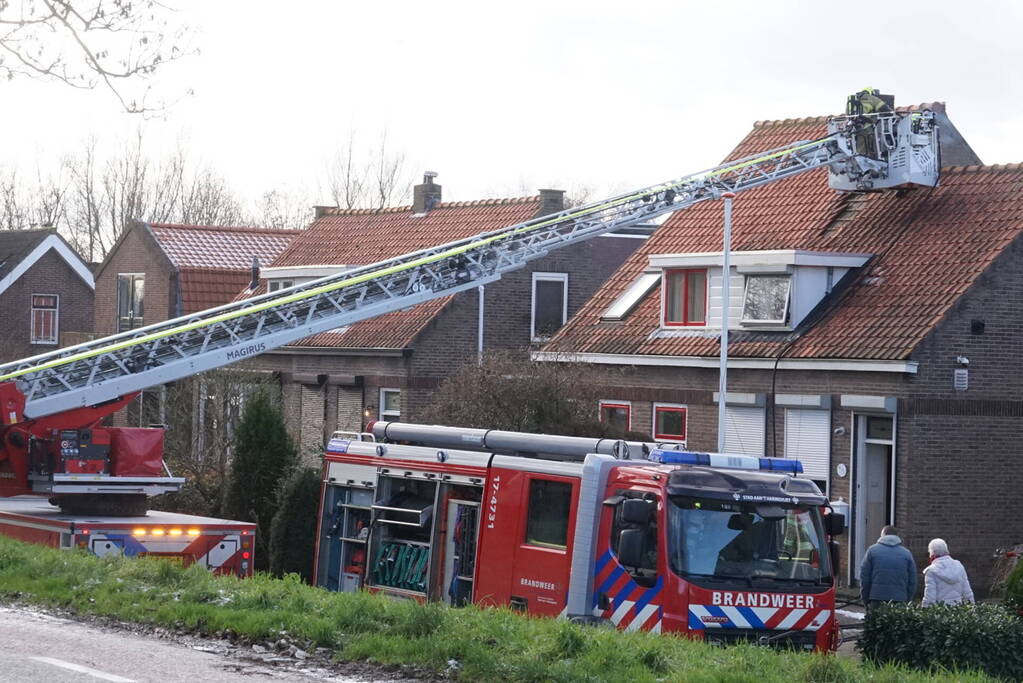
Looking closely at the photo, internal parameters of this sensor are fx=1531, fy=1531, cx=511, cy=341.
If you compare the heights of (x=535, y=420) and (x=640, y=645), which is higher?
(x=535, y=420)

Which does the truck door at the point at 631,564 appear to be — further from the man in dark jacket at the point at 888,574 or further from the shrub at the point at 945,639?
the man in dark jacket at the point at 888,574

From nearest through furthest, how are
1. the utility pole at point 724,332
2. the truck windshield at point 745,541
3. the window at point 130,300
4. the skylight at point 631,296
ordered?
the truck windshield at point 745,541, the utility pole at point 724,332, the skylight at point 631,296, the window at point 130,300

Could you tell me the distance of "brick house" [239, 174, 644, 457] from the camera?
117 feet

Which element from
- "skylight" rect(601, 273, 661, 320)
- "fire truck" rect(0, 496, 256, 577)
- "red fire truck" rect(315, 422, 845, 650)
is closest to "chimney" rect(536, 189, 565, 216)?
"skylight" rect(601, 273, 661, 320)

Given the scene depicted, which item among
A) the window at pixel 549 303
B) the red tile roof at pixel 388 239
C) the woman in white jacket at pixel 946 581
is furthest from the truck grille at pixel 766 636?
the window at pixel 549 303

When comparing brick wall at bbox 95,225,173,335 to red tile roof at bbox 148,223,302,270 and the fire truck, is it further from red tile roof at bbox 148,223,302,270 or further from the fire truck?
the fire truck

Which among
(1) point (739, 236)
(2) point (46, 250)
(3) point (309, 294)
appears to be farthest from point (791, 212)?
(2) point (46, 250)

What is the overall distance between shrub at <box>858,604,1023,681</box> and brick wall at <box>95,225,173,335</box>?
34.4 metres

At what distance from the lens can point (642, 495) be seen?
14.0 metres

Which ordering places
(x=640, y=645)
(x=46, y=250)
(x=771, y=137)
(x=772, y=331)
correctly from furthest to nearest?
(x=46, y=250), (x=771, y=137), (x=772, y=331), (x=640, y=645)

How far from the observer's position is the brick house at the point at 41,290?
57.1 metres

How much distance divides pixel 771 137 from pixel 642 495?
20.2 meters

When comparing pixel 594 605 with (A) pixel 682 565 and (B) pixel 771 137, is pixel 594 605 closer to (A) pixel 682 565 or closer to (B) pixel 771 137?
(A) pixel 682 565

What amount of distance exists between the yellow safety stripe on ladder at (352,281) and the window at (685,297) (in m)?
2.09
